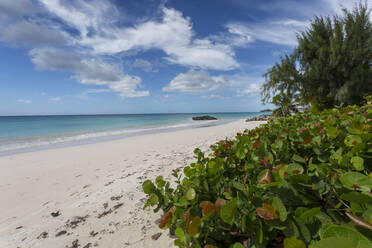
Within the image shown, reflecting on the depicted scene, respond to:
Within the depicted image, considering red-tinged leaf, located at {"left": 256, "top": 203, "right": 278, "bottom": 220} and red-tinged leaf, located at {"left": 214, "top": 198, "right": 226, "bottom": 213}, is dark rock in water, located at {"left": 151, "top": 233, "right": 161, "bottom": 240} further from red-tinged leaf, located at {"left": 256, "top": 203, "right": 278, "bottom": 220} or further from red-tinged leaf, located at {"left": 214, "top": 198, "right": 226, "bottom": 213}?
red-tinged leaf, located at {"left": 256, "top": 203, "right": 278, "bottom": 220}

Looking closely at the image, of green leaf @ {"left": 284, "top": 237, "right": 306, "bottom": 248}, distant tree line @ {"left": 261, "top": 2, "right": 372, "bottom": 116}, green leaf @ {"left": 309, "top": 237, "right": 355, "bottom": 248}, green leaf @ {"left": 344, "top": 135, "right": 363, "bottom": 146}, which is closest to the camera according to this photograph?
green leaf @ {"left": 309, "top": 237, "right": 355, "bottom": 248}

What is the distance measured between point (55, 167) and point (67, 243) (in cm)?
415

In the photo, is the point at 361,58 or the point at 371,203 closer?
the point at 371,203

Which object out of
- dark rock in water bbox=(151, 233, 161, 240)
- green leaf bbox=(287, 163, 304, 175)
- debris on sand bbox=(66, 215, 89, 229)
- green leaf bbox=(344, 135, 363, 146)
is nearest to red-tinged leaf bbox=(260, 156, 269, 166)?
green leaf bbox=(287, 163, 304, 175)

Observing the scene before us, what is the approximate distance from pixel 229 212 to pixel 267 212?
110 mm

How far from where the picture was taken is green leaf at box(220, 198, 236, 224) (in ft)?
1.75

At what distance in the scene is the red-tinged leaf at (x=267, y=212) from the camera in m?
0.49

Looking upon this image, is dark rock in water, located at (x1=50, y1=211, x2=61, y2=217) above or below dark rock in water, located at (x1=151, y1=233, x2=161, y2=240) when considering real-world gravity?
below

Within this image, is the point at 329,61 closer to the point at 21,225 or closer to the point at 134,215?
the point at 134,215

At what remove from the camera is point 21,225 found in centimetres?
200

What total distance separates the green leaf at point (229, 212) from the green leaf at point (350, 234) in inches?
8.6

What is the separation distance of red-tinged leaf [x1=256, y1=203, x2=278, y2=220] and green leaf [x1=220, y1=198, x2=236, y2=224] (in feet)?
0.23

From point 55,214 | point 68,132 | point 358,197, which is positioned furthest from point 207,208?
point 68,132

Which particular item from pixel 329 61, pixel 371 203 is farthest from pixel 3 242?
pixel 329 61
